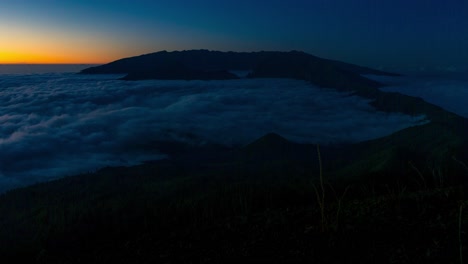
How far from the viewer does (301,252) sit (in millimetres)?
9547

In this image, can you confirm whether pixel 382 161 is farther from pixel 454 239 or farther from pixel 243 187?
pixel 454 239

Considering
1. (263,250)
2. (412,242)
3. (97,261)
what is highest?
(412,242)

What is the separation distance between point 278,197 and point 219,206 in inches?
589

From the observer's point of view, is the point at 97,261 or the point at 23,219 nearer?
the point at 97,261

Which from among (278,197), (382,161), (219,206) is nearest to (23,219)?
(219,206)

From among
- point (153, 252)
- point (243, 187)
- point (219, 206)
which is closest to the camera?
point (153, 252)

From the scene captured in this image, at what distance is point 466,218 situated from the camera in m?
9.95

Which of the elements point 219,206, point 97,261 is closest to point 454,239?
point 97,261

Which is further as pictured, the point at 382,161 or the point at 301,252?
the point at 382,161

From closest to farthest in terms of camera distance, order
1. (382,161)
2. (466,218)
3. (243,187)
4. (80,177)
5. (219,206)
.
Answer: (466,218) < (219,206) < (243,187) < (382,161) < (80,177)

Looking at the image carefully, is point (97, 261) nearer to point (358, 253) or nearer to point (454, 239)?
point (358, 253)

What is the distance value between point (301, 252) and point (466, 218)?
421 cm

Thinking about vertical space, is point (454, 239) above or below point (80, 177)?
above

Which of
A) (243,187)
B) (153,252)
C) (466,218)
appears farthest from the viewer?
(243,187)
